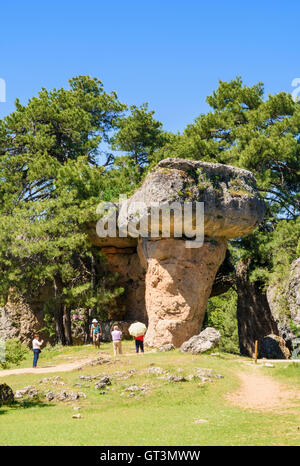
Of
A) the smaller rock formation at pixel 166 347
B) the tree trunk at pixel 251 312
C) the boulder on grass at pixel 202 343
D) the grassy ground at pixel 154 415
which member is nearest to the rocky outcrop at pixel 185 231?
the smaller rock formation at pixel 166 347

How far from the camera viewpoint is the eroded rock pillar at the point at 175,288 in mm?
21953

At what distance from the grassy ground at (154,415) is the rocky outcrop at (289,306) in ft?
9.13

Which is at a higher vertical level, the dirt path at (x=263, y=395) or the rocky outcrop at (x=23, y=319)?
the rocky outcrop at (x=23, y=319)

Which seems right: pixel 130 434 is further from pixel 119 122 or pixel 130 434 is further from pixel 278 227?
pixel 119 122

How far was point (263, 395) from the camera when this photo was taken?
12867 millimetres

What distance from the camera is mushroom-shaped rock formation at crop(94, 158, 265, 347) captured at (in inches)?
829

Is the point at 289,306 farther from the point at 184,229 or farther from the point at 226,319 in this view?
the point at 226,319

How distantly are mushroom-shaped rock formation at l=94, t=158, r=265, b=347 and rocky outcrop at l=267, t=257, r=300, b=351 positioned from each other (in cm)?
331

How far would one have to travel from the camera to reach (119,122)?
34.6 metres

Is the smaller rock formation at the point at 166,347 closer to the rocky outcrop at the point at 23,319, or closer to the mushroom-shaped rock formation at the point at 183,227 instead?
the mushroom-shaped rock formation at the point at 183,227

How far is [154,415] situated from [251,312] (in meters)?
20.1

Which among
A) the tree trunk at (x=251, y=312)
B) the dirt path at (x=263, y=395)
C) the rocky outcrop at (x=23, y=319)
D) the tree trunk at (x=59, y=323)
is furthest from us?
the tree trunk at (x=251, y=312)

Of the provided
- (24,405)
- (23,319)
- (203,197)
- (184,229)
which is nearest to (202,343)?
(184,229)

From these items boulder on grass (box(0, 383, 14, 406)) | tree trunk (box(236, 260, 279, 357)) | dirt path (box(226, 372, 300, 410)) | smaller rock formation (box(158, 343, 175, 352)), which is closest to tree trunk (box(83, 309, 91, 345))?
smaller rock formation (box(158, 343, 175, 352))
